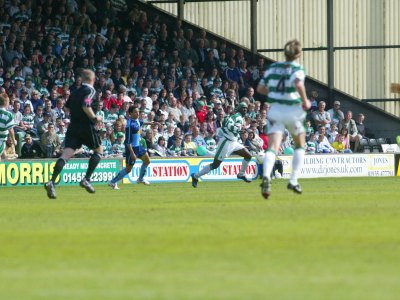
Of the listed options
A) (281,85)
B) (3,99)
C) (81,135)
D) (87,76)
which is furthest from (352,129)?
(281,85)

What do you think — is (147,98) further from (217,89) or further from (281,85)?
(281,85)

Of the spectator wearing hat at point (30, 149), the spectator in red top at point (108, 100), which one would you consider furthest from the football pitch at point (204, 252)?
the spectator in red top at point (108, 100)

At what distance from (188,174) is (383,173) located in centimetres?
745

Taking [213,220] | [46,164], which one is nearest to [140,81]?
[46,164]

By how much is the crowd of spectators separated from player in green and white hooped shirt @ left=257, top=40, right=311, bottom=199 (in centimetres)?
1355

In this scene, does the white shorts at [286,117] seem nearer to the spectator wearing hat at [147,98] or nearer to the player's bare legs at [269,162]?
the player's bare legs at [269,162]

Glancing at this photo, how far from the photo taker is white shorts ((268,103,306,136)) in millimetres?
16812

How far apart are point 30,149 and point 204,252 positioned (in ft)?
67.7

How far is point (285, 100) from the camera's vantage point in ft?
55.2

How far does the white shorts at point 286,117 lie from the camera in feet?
55.2

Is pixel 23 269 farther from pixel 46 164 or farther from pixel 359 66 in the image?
pixel 359 66

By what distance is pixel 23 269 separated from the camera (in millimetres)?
9203

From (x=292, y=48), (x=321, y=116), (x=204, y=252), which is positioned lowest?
(x=204, y=252)

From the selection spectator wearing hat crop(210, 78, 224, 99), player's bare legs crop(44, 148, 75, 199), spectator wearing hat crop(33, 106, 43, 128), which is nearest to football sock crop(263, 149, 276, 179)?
player's bare legs crop(44, 148, 75, 199)
